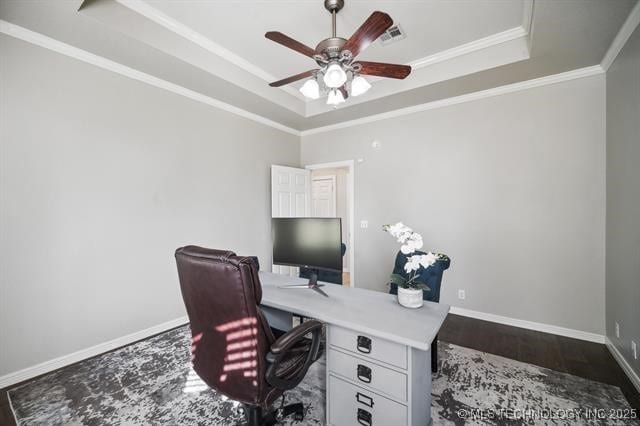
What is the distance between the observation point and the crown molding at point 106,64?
206 centimetres

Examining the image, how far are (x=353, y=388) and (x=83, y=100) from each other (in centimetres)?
312

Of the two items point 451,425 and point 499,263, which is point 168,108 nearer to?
point 451,425

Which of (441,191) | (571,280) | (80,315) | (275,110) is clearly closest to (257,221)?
(275,110)

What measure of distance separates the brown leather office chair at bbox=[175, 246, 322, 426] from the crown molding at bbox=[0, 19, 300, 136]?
2371mm

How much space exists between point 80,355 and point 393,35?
401 cm

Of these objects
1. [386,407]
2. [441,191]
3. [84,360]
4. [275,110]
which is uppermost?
[275,110]

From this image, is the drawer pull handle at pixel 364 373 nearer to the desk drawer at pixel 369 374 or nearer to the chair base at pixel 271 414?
the desk drawer at pixel 369 374

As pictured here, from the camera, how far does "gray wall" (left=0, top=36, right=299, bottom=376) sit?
2049mm

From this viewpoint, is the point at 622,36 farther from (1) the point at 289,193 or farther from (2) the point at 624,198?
(1) the point at 289,193

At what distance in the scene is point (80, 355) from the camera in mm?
2328

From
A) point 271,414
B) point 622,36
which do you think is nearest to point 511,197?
point 622,36

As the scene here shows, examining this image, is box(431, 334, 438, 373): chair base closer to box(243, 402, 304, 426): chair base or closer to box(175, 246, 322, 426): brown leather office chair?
box(243, 402, 304, 426): chair base

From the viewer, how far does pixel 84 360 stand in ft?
7.65

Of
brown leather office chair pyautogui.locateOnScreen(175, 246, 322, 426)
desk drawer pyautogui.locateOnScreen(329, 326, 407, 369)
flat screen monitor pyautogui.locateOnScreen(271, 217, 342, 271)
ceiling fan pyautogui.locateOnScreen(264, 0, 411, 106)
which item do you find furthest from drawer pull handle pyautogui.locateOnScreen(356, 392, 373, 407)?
ceiling fan pyautogui.locateOnScreen(264, 0, 411, 106)
